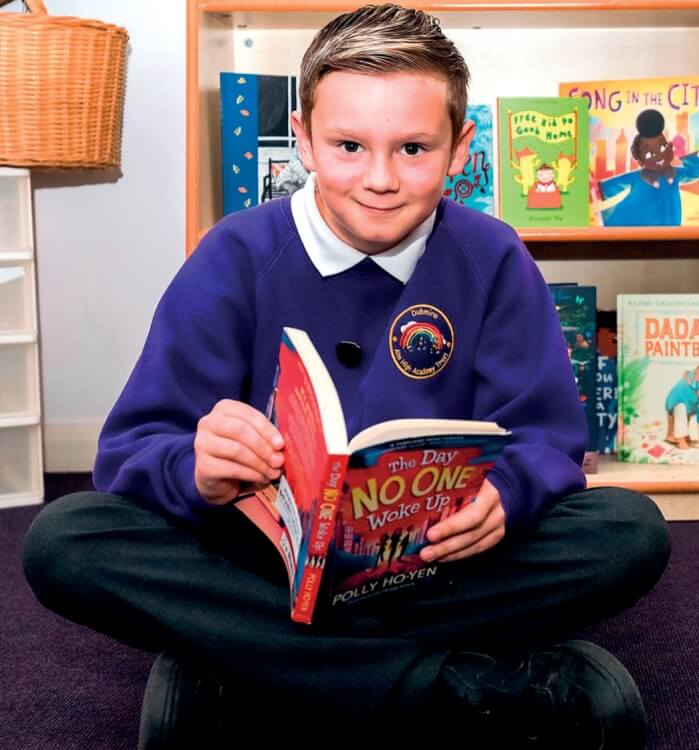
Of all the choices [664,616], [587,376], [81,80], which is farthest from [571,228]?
[81,80]

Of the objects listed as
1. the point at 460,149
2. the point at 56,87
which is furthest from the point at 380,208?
the point at 56,87

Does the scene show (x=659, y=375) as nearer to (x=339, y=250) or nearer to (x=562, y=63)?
(x=562, y=63)

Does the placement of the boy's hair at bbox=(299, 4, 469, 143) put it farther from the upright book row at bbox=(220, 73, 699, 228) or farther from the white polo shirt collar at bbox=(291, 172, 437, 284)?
the upright book row at bbox=(220, 73, 699, 228)

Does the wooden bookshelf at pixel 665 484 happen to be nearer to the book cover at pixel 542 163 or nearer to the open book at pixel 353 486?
the book cover at pixel 542 163

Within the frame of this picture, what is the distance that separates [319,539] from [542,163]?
4.03 ft

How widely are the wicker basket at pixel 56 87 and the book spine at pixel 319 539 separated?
1.33 meters

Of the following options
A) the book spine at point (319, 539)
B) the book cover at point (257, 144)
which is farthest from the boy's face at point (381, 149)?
the book cover at point (257, 144)

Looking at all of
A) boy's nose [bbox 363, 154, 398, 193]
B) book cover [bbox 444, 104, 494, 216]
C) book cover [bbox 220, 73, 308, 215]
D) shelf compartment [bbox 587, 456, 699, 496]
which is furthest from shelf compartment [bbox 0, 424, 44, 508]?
boy's nose [bbox 363, 154, 398, 193]

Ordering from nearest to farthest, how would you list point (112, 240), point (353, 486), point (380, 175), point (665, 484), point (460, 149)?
1. point (353, 486)
2. point (380, 175)
3. point (460, 149)
4. point (665, 484)
5. point (112, 240)

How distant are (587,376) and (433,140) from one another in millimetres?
979

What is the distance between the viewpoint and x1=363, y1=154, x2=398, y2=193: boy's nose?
103 cm

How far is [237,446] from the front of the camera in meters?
0.89

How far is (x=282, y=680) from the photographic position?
997 millimetres

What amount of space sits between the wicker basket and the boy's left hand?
1.25m
